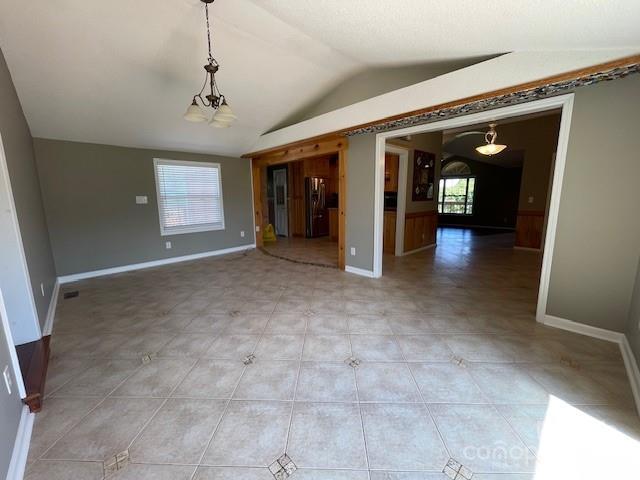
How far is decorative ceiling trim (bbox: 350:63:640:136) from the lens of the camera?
197 cm

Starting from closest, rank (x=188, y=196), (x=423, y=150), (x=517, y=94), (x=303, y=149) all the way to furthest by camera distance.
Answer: (x=517, y=94)
(x=303, y=149)
(x=188, y=196)
(x=423, y=150)

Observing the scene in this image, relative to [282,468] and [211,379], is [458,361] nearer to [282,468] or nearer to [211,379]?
[282,468]

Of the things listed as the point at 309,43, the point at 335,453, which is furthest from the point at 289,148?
the point at 335,453

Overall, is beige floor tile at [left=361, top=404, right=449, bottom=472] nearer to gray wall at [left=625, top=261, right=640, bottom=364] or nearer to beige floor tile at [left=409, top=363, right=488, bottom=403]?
beige floor tile at [left=409, top=363, right=488, bottom=403]

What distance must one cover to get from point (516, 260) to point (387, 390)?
477cm

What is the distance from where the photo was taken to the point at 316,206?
7676mm

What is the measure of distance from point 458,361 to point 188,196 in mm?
5239

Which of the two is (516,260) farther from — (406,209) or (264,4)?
(264,4)

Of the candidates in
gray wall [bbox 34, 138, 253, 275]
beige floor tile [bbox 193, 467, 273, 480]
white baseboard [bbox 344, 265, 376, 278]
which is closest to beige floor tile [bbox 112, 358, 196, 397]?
beige floor tile [bbox 193, 467, 273, 480]

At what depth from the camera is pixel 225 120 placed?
2500mm

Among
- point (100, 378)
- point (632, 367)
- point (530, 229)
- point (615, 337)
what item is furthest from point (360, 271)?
point (530, 229)

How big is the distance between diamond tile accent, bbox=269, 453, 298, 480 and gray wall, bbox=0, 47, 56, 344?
245 cm

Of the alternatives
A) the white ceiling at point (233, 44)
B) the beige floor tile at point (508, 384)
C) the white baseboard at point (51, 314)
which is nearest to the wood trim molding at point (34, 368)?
the white baseboard at point (51, 314)

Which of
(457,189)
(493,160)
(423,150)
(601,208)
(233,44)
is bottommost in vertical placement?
(601,208)
